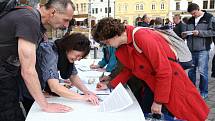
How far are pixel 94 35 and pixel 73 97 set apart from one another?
45 centimetres

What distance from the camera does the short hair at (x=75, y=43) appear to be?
2385 mm

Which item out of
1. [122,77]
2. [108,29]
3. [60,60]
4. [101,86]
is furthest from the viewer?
[101,86]

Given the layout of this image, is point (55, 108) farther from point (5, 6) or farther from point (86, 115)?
point (5, 6)

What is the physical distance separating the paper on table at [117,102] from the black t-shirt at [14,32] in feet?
1.94

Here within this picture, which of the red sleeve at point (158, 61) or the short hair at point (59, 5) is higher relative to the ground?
the short hair at point (59, 5)

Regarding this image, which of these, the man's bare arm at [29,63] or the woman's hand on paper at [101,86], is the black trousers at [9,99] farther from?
the woman's hand on paper at [101,86]

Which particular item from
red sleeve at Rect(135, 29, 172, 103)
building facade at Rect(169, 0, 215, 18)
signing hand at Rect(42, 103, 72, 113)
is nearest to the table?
signing hand at Rect(42, 103, 72, 113)

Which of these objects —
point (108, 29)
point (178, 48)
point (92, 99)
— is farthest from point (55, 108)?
point (178, 48)

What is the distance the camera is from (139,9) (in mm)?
64125

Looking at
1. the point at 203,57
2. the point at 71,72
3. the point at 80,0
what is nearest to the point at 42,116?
the point at 71,72

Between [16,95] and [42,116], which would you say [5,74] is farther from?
[42,116]

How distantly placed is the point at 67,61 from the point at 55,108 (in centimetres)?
48

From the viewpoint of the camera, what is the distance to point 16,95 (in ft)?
7.37

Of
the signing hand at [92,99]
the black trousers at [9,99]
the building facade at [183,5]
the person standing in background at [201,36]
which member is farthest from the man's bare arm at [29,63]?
the building facade at [183,5]
